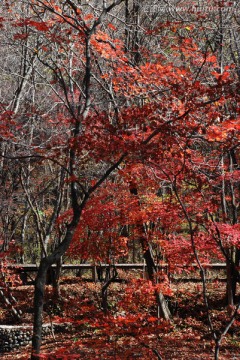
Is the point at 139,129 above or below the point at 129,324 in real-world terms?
above

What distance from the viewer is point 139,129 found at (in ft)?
24.6

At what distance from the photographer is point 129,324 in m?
10.9

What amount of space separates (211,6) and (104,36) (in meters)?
3.97

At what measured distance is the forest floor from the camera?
986cm

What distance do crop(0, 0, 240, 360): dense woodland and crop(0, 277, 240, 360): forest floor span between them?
0.54 ft

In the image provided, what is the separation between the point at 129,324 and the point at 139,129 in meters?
6.04

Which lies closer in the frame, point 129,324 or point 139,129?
point 139,129

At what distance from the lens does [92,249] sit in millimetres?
12750

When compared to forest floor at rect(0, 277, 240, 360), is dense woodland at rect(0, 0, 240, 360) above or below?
above

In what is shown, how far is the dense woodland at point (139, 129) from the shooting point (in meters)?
6.93

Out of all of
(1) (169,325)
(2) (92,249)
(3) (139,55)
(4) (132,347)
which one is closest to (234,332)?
(1) (169,325)

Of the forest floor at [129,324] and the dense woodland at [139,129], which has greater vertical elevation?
the dense woodland at [139,129]

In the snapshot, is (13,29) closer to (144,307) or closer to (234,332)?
(144,307)

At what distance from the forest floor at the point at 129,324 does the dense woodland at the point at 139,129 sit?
166 millimetres
